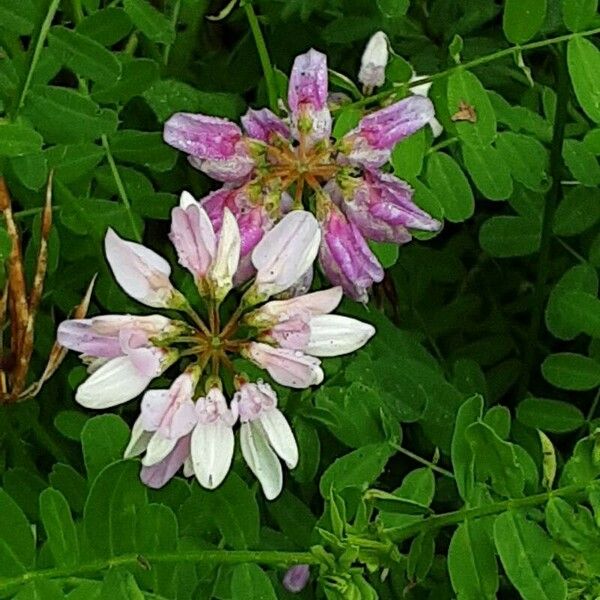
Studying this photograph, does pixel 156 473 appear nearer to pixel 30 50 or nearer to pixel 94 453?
pixel 94 453

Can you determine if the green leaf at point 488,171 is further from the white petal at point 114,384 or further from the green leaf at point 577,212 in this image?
the white petal at point 114,384

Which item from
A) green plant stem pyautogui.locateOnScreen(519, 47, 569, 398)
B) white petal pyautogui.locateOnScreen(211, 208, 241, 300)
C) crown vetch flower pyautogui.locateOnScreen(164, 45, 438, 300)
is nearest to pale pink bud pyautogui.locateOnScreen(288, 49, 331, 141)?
crown vetch flower pyautogui.locateOnScreen(164, 45, 438, 300)

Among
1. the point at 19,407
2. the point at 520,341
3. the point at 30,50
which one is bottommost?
the point at 520,341

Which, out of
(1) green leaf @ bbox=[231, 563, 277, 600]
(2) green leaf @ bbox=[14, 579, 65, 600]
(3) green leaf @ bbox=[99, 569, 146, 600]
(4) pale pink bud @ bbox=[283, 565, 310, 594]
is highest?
(3) green leaf @ bbox=[99, 569, 146, 600]

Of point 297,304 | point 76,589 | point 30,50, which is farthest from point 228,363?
point 30,50

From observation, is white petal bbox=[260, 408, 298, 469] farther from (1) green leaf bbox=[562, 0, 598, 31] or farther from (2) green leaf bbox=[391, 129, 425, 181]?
(1) green leaf bbox=[562, 0, 598, 31]

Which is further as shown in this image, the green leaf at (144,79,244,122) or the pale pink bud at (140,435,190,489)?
the green leaf at (144,79,244,122)

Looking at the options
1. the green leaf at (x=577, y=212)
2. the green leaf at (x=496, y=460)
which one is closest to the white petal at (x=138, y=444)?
the green leaf at (x=496, y=460)
